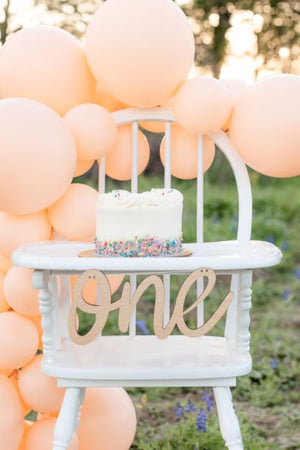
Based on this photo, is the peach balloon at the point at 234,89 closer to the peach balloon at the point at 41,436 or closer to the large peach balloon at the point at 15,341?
the large peach balloon at the point at 15,341

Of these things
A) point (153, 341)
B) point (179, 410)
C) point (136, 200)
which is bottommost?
point (179, 410)

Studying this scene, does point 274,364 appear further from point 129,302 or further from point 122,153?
point 129,302

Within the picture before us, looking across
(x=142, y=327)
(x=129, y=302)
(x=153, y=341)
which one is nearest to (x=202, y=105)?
(x=129, y=302)

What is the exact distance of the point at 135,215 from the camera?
1.91 m

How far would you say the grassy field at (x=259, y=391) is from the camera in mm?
2734

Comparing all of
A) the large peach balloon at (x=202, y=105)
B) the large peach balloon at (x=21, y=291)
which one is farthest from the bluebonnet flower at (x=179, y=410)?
the large peach balloon at (x=202, y=105)

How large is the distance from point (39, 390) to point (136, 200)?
0.63 meters

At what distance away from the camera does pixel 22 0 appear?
13.6 feet

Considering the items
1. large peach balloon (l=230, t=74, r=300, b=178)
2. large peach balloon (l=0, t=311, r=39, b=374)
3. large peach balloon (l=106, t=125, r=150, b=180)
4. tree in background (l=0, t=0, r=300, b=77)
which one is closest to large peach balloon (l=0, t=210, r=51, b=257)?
large peach balloon (l=0, t=311, r=39, b=374)

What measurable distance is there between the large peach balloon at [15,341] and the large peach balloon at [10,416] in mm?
55

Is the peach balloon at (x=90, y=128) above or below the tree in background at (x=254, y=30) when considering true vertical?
above

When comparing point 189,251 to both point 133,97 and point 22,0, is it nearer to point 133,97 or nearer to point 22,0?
point 133,97

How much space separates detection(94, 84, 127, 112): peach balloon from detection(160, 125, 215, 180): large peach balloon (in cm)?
19

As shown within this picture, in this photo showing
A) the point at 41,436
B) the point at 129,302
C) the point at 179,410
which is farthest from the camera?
the point at 179,410
